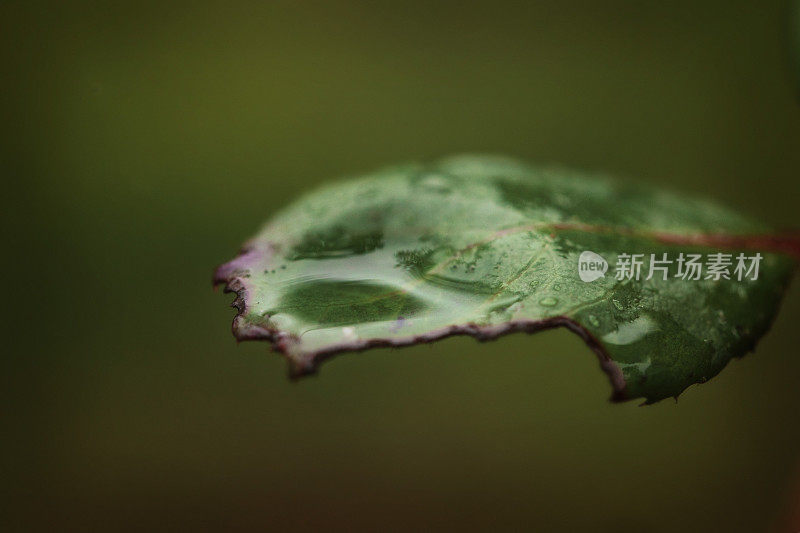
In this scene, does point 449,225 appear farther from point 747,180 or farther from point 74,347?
point 74,347

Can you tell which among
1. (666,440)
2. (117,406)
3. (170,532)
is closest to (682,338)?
(666,440)

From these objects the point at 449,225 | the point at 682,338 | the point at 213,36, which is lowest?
the point at 682,338
